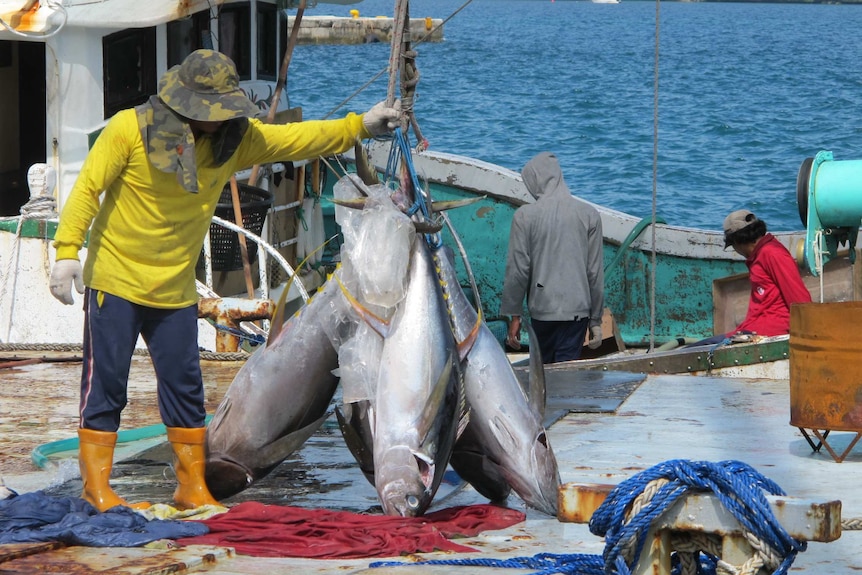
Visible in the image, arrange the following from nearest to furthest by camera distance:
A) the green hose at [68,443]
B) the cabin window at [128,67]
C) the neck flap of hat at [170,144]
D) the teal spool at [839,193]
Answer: the neck flap of hat at [170,144] < the green hose at [68,443] < the teal spool at [839,193] < the cabin window at [128,67]

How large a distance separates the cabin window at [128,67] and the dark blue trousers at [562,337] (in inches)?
137

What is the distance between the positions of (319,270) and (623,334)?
3165mm

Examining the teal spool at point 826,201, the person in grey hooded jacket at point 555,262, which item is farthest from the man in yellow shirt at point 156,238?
the person in grey hooded jacket at point 555,262


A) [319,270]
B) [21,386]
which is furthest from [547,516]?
[319,270]

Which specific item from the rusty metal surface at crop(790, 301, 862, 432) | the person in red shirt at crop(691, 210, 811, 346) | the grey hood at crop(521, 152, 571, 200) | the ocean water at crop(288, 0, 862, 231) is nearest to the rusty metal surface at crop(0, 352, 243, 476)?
the grey hood at crop(521, 152, 571, 200)

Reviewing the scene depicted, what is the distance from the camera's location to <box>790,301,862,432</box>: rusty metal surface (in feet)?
18.6

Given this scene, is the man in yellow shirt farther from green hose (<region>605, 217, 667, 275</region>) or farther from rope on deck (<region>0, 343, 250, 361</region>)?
green hose (<region>605, 217, 667, 275</region>)

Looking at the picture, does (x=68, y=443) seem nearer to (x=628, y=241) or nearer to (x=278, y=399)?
(x=278, y=399)

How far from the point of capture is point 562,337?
9102 mm

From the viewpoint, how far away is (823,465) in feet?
19.0

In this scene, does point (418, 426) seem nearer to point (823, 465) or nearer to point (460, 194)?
point (823, 465)

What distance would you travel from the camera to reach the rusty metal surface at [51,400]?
6.50 m

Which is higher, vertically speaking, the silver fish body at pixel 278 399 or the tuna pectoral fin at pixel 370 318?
the tuna pectoral fin at pixel 370 318

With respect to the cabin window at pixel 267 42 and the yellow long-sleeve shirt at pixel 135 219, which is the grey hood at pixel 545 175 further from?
the yellow long-sleeve shirt at pixel 135 219
